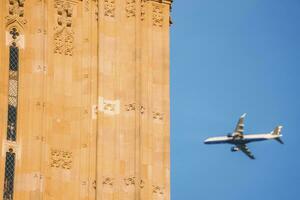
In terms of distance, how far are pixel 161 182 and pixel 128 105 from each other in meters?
2.21

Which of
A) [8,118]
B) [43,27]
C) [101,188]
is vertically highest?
[43,27]

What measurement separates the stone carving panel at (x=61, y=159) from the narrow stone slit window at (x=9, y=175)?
104 cm

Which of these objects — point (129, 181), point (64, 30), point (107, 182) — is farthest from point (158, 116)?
point (64, 30)

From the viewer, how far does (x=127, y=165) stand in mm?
27594

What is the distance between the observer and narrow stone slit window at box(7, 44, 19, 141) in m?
26.9

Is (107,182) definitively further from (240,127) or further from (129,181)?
(240,127)

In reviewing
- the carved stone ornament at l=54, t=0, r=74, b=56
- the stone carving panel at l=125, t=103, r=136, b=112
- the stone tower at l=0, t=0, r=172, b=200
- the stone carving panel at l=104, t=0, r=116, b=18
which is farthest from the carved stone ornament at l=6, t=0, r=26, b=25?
the stone carving panel at l=125, t=103, r=136, b=112

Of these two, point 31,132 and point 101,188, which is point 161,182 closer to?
point 101,188

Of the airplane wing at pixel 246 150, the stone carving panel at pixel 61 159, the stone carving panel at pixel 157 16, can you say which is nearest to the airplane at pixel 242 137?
the airplane wing at pixel 246 150

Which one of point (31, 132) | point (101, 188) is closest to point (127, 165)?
point (101, 188)

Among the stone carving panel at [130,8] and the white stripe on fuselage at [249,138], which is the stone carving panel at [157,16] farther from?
the white stripe on fuselage at [249,138]

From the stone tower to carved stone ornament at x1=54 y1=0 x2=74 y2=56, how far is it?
0.10 feet

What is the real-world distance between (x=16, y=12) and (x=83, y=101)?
2.94 meters

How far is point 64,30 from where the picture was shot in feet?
93.9
